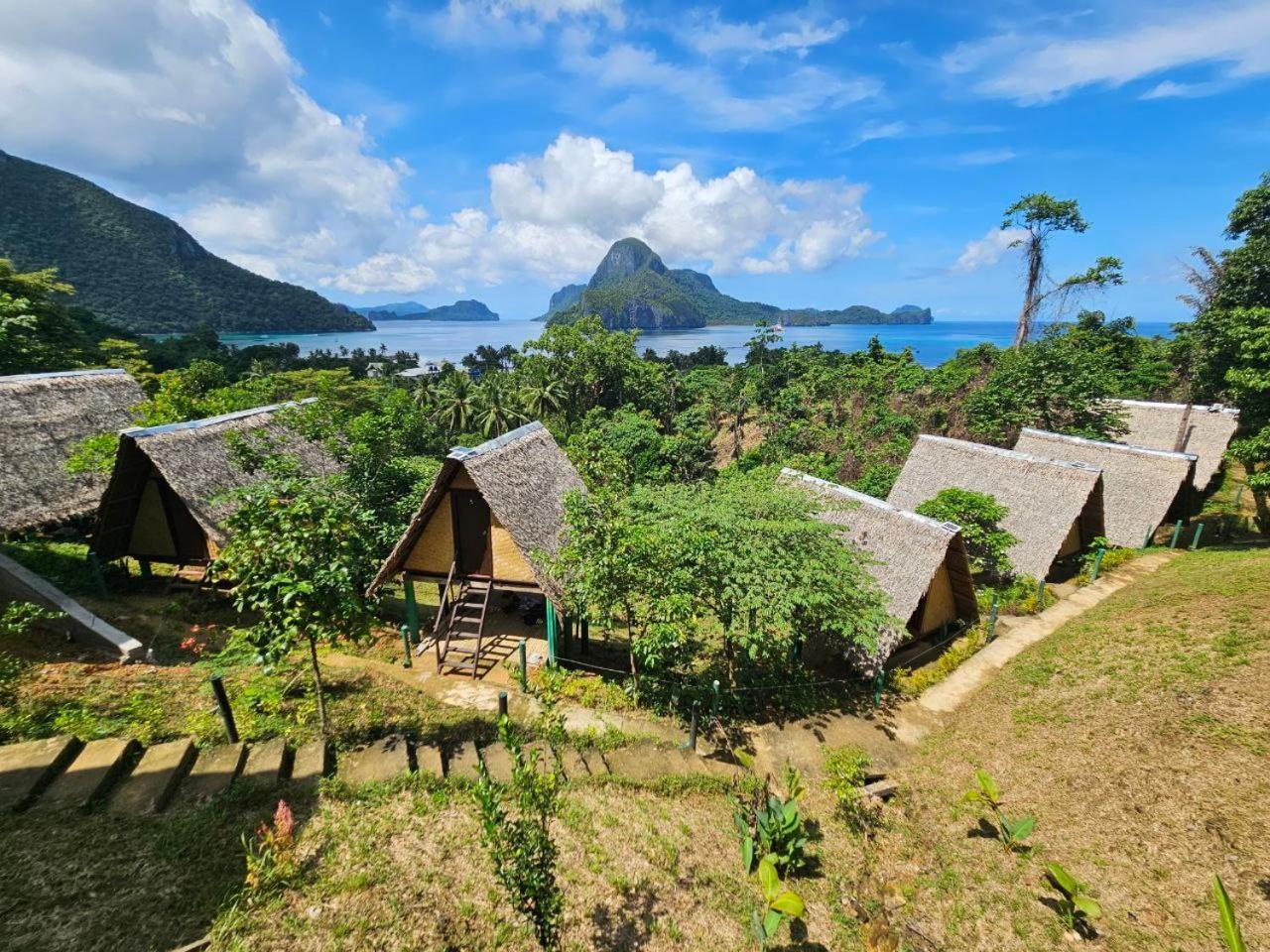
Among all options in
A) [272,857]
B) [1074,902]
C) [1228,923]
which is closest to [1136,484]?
[1074,902]

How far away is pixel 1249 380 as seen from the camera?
14391mm

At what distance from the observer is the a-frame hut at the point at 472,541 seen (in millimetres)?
11008

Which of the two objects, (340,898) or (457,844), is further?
(457,844)

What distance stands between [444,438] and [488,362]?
50403 millimetres

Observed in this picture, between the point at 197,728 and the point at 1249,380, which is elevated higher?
the point at 1249,380

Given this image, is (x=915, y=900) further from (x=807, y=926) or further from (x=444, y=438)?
(x=444, y=438)

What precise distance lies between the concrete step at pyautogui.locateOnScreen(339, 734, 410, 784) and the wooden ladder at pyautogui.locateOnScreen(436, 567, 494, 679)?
3102 millimetres

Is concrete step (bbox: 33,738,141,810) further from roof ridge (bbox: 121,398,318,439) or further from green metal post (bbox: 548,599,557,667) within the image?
roof ridge (bbox: 121,398,318,439)

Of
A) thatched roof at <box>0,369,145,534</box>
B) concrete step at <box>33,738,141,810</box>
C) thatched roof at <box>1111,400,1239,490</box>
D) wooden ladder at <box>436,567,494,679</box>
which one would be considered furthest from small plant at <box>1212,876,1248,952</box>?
thatched roof at <box>1111,400,1239,490</box>

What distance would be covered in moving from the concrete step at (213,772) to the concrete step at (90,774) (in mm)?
711

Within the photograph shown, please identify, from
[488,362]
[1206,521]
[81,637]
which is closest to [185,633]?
[81,637]

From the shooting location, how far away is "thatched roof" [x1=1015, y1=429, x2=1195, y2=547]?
1705 centimetres

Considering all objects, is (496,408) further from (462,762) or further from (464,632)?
(462,762)

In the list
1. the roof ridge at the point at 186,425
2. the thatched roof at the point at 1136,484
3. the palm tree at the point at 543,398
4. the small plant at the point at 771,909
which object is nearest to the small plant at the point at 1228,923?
the small plant at the point at 771,909
